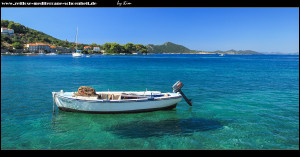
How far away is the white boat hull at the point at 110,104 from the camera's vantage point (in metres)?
14.0

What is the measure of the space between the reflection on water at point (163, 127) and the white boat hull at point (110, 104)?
169 cm

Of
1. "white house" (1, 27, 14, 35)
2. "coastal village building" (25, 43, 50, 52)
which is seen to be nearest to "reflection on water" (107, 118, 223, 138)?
"coastal village building" (25, 43, 50, 52)

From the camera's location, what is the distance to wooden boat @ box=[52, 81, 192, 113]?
1401 centimetres

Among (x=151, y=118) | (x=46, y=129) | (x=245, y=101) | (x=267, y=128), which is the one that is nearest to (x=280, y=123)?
(x=267, y=128)

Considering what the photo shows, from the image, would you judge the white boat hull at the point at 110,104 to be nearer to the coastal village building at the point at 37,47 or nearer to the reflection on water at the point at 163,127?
the reflection on water at the point at 163,127

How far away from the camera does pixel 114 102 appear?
14.0 meters

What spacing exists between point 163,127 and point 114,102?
4.20 m

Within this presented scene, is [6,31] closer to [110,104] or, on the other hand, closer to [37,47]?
[37,47]

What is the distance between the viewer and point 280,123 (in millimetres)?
13219

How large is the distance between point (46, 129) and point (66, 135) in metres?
1.84

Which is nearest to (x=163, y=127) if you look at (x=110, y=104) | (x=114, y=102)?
(x=114, y=102)

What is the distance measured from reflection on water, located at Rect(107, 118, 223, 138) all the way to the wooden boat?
1735mm
